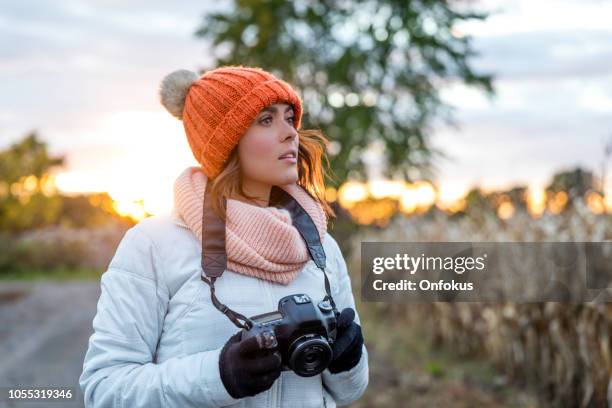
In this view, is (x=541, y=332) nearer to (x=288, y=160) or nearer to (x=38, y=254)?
(x=288, y=160)

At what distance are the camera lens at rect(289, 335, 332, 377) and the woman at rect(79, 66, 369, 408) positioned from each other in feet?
0.11

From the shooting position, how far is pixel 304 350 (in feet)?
6.16

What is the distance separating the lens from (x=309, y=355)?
6.28ft

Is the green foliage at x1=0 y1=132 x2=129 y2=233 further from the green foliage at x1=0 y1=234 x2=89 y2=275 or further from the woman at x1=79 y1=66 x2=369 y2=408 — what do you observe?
the woman at x1=79 y1=66 x2=369 y2=408

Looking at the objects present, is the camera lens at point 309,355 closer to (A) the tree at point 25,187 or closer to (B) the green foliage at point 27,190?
(B) the green foliage at point 27,190

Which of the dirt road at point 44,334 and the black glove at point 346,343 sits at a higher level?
the dirt road at point 44,334

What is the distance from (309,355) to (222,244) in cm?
41

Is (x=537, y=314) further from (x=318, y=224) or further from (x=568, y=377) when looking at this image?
(x=318, y=224)

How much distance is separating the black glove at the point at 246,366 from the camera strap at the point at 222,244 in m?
0.07

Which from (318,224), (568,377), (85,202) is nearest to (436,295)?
(568,377)

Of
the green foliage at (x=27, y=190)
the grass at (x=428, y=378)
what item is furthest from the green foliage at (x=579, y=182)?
the green foliage at (x=27, y=190)

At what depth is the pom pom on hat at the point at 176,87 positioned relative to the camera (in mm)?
2357

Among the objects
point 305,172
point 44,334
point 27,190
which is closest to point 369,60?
point 44,334

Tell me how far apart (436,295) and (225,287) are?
6416mm
